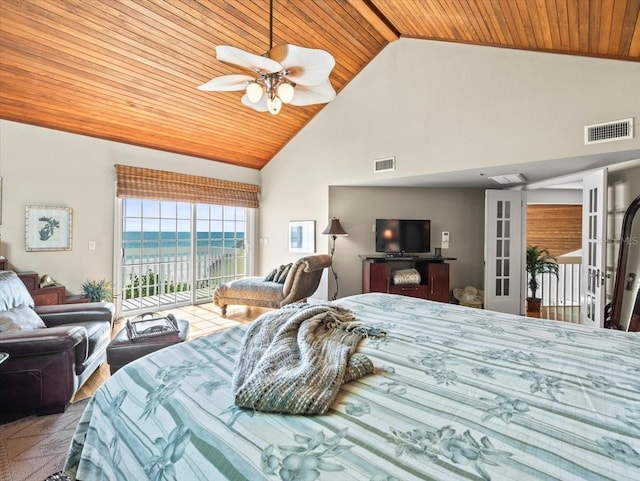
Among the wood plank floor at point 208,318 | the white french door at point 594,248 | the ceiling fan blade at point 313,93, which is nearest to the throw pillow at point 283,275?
the wood plank floor at point 208,318

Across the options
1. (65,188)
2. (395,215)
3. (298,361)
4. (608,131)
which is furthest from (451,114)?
(65,188)

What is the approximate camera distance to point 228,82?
2494 mm

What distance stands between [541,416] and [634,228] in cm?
367

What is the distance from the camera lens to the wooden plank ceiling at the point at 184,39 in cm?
272

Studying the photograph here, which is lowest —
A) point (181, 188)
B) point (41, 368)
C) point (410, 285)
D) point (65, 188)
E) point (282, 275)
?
point (41, 368)

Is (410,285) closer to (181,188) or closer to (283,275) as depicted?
(283,275)

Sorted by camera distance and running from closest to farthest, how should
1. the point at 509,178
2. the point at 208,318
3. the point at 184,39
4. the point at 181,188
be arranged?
the point at 184,39, the point at 509,178, the point at 208,318, the point at 181,188

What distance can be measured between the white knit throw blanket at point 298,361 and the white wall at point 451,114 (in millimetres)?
3157

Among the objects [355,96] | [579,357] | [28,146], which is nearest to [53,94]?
[28,146]

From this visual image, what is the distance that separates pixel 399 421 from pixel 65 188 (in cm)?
469

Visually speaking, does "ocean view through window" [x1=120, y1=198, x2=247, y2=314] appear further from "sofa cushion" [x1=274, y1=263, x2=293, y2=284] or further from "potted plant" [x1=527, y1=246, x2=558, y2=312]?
"potted plant" [x1=527, y1=246, x2=558, y2=312]

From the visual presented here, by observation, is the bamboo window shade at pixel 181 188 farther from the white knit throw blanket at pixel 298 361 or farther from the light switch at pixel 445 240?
the white knit throw blanket at pixel 298 361

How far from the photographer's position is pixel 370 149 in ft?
15.4

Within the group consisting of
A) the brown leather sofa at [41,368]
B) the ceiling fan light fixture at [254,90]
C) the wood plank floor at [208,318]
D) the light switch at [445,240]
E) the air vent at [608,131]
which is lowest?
the wood plank floor at [208,318]
